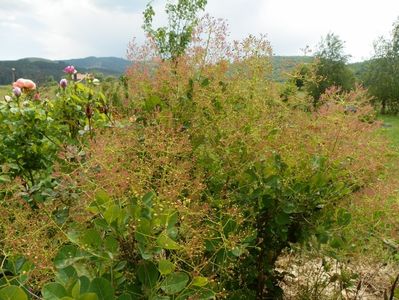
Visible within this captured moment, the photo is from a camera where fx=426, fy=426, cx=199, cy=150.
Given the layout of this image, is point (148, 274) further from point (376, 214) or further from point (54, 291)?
point (376, 214)

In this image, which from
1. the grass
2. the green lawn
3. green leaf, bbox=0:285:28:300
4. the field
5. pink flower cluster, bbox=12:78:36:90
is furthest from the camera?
pink flower cluster, bbox=12:78:36:90

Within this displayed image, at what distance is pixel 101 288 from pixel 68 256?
0.17 metres

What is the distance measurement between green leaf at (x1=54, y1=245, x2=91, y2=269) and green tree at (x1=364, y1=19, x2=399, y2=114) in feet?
125

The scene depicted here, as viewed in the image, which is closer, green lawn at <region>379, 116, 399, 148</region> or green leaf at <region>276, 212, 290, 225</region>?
green leaf at <region>276, 212, 290, 225</region>

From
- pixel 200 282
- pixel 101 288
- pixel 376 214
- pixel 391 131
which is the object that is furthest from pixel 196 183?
pixel 391 131

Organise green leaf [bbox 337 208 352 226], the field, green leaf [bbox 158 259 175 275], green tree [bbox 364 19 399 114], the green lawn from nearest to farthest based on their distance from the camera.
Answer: green leaf [bbox 158 259 175 275] < the field < green leaf [bbox 337 208 352 226] < the green lawn < green tree [bbox 364 19 399 114]

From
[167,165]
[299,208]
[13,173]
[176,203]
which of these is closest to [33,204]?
[13,173]

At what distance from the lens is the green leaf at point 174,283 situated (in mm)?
1164

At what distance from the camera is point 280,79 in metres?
2.50

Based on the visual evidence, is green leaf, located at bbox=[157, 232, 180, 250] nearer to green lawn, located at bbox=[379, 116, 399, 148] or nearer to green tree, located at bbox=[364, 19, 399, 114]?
green lawn, located at bbox=[379, 116, 399, 148]

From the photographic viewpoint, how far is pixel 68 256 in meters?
1.21

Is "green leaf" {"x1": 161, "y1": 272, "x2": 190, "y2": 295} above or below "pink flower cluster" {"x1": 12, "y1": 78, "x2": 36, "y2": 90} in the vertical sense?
below

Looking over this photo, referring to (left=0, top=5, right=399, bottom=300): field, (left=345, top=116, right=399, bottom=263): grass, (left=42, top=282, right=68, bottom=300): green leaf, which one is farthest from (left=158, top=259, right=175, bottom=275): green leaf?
(left=345, top=116, right=399, bottom=263): grass

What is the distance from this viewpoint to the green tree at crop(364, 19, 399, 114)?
36.3 m
